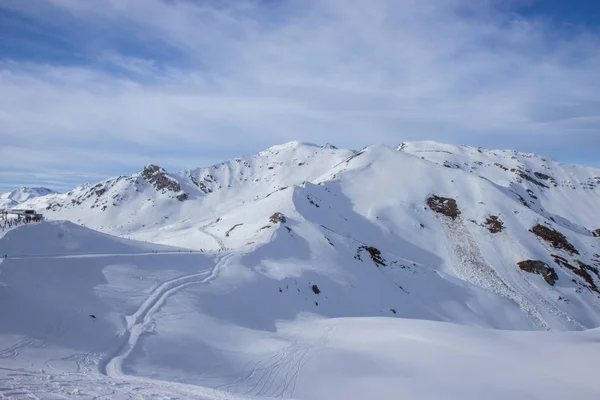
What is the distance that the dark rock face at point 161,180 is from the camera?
133 m

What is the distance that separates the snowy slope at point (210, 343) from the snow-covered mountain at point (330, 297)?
0.37ft

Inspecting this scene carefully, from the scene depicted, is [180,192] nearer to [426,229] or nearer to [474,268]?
[426,229]

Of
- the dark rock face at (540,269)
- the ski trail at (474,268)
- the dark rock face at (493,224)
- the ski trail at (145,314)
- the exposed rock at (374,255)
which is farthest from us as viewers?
the dark rock face at (493,224)

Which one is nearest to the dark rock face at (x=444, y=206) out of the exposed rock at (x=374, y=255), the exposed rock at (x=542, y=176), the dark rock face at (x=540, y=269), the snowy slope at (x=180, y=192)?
the dark rock face at (x=540, y=269)

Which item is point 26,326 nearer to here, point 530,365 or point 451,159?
point 530,365

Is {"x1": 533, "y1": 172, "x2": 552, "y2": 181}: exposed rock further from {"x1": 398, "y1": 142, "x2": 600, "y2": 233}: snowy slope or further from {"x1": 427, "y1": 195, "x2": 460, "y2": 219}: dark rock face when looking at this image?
{"x1": 427, "y1": 195, "x2": 460, "y2": 219}: dark rock face

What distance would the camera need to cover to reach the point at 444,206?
74.2m

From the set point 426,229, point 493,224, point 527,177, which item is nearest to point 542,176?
point 527,177

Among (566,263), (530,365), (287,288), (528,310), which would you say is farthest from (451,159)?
(530,365)

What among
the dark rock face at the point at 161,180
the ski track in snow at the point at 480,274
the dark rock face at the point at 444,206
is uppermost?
the dark rock face at the point at 161,180

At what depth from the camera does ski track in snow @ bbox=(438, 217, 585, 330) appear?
156 feet

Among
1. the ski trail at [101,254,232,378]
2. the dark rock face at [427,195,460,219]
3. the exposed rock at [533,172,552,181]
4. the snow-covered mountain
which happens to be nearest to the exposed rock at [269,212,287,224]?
the snow-covered mountain

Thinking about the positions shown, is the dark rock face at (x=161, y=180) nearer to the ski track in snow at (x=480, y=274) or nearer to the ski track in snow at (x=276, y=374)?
the ski track in snow at (x=480, y=274)

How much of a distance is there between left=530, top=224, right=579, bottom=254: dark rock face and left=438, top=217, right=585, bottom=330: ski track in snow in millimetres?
13748
